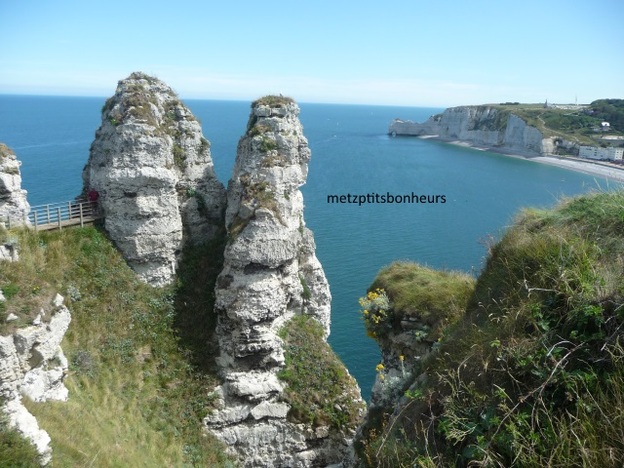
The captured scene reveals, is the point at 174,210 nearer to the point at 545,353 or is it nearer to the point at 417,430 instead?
the point at 417,430

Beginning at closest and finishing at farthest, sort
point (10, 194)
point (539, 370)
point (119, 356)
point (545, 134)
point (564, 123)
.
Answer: point (539, 370) → point (119, 356) → point (10, 194) → point (545, 134) → point (564, 123)

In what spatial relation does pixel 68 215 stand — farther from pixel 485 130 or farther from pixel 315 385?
pixel 485 130

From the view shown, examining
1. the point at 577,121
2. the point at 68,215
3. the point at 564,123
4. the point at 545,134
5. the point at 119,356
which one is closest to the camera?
the point at 119,356

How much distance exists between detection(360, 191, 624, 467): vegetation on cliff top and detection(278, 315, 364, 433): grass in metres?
11.3

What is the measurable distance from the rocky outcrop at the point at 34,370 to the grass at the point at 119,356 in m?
0.52

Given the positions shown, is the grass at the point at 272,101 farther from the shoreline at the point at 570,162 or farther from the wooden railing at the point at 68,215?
the shoreline at the point at 570,162

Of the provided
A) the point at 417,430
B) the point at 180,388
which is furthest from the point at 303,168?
the point at 417,430

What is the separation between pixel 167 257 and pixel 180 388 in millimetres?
6172

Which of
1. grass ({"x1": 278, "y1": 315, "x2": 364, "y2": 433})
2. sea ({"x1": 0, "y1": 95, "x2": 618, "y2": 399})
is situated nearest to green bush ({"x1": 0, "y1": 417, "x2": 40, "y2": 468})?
grass ({"x1": 278, "y1": 315, "x2": 364, "y2": 433})

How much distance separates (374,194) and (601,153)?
64.4m

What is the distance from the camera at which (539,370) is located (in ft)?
22.4

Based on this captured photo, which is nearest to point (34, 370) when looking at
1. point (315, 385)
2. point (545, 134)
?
point (315, 385)

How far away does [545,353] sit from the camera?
6.93 metres

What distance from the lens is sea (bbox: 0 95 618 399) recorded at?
42250mm
